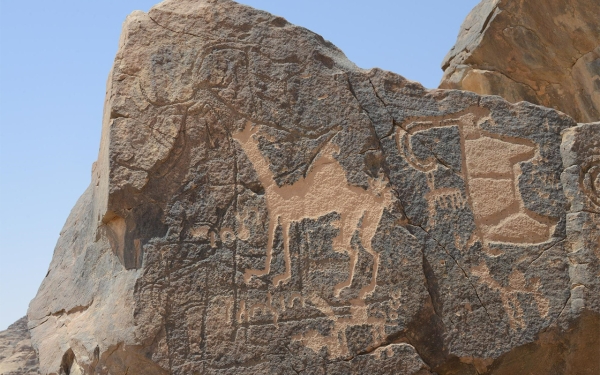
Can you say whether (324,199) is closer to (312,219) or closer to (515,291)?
(312,219)

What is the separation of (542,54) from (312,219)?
3209mm

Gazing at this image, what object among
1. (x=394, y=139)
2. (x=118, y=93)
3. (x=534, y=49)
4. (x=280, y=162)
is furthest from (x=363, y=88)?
(x=534, y=49)

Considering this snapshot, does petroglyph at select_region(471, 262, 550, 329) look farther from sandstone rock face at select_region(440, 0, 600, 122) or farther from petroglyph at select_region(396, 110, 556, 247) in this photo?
sandstone rock face at select_region(440, 0, 600, 122)

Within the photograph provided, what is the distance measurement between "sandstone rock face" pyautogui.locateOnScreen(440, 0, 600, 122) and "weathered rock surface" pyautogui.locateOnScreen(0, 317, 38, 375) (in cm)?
409

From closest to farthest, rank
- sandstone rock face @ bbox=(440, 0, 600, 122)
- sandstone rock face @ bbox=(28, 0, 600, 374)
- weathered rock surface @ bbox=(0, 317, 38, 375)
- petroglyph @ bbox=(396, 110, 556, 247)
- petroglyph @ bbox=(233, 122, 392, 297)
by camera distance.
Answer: sandstone rock face @ bbox=(28, 0, 600, 374) → petroglyph @ bbox=(233, 122, 392, 297) → petroglyph @ bbox=(396, 110, 556, 247) → weathered rock surface @ bbox=(0, 317, 38, 375) → sandstone rock face @ bbox=(440, 0, 600, 122)

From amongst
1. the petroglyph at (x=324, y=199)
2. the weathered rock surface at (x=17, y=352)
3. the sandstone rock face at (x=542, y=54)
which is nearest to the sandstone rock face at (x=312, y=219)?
the petroglyph at (x=324, y=199)

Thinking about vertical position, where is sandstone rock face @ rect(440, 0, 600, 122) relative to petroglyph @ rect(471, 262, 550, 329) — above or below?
above

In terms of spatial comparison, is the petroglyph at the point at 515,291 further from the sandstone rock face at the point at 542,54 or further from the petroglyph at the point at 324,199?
the sandstone rock face at the point at 542,54

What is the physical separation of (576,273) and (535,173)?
0.53 meters

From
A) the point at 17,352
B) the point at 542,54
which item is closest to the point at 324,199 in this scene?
the point at 542,54

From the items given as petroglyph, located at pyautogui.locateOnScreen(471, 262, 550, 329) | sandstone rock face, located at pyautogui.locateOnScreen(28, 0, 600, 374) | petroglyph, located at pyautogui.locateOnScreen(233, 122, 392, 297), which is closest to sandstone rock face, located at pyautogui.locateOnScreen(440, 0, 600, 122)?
sandstone rock face, located at pyautogui.locateOnScreen(28, 0, 600, 374)

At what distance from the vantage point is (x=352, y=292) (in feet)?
11.9

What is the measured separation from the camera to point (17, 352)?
6070 millimetres

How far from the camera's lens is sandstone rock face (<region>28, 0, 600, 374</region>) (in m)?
3.54
